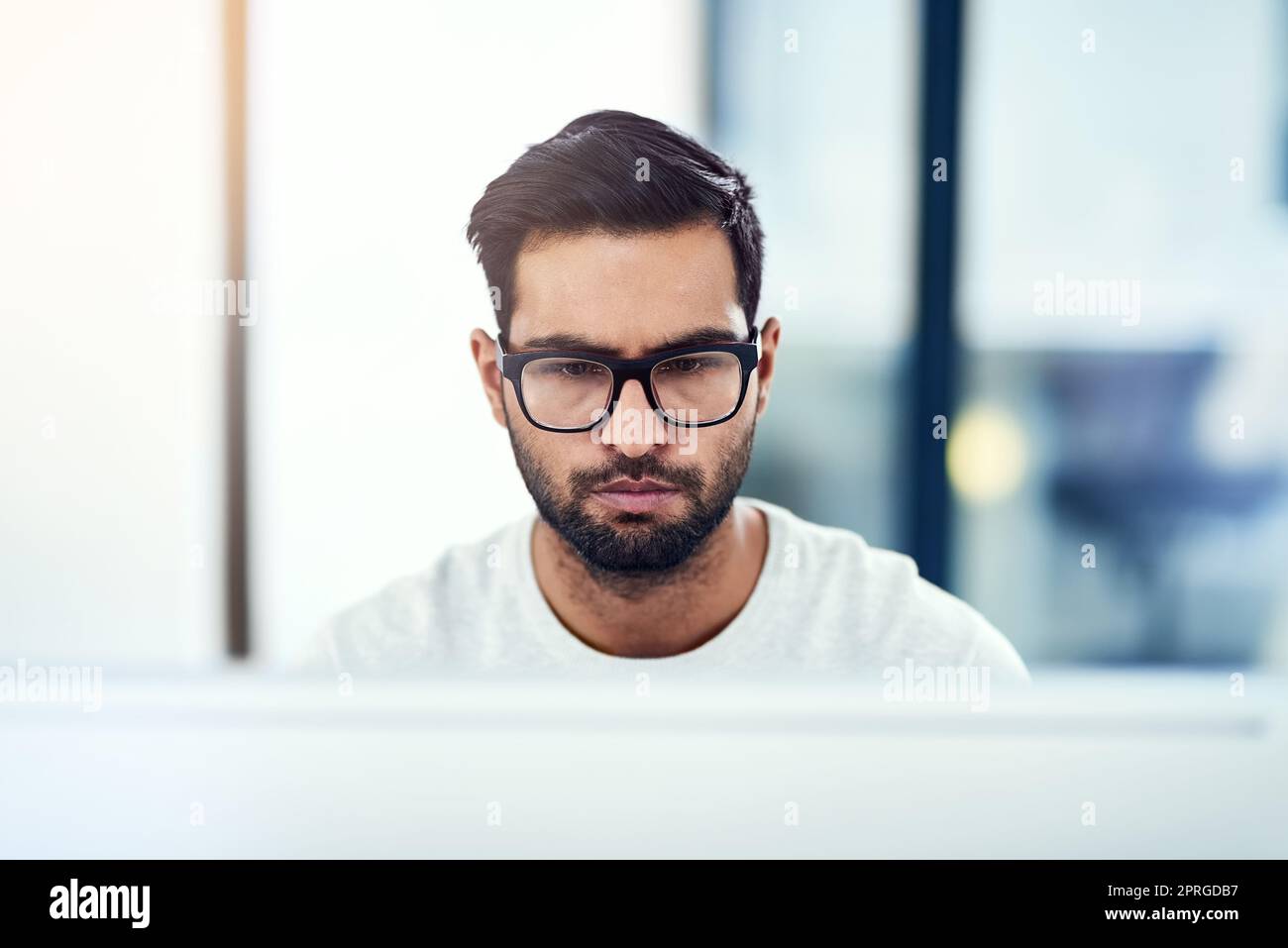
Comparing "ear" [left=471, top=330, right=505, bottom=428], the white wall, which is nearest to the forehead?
"ear" [left=471, top=330, right=505, bottom=428]

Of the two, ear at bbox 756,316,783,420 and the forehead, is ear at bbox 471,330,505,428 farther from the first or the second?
ear at bbox 756,316,783,420

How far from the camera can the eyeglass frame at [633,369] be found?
4.51 ft

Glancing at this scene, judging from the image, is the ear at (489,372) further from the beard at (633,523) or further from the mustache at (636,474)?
the mustache at (636,474)

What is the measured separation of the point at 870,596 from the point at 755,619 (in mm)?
209

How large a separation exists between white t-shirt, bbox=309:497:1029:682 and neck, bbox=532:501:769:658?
0.06ft

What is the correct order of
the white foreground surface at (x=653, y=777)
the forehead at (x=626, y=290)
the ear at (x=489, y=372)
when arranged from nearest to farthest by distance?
the forehead at (x=626, y=290) → the ear at (x=489, y=372) → the white foreground surface at (x=653, y=777)

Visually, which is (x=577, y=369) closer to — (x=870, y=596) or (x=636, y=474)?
(x=636, y=474)

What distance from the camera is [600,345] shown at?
1377 millimetres

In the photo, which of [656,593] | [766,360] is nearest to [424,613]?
[656,593]

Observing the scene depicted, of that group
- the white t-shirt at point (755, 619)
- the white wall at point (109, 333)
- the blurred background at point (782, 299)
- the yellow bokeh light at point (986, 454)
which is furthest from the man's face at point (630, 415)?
the white wall at point (109, 333)

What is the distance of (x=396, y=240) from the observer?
1687 mm

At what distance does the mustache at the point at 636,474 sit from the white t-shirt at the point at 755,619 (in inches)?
4.9

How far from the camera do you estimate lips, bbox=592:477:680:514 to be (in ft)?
4.71

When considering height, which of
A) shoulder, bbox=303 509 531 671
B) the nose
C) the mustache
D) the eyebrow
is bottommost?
shoulder, bbox=303 509 531 671
